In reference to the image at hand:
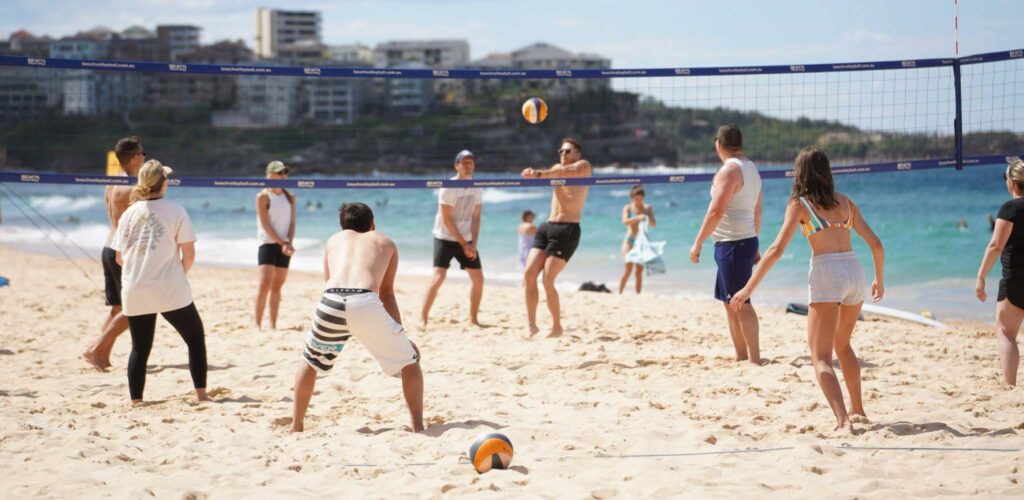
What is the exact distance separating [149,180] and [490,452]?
2506 mm

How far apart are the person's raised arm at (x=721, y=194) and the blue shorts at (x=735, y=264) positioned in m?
0.20

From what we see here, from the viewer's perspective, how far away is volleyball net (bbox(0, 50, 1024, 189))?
7.50 metres

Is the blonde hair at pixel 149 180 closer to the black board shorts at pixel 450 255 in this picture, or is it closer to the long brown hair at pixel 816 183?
the black board shorts at pixel 450 255

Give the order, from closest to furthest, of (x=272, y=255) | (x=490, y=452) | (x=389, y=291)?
(x=490, y=452)
(x=389, y=291)
(x=272, y=255)

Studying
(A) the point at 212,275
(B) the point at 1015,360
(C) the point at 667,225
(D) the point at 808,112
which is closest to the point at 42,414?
(B) the point at 1015,360

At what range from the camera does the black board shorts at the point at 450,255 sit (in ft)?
27.5

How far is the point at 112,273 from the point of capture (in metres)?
6.48

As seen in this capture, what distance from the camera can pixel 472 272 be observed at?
8.46m

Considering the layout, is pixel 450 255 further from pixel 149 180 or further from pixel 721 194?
pixel 149 180

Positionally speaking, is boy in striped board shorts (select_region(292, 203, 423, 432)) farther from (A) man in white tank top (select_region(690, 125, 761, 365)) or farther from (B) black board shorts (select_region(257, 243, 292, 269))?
(B) black board shorts (select_region(257, 243, 292, 269))

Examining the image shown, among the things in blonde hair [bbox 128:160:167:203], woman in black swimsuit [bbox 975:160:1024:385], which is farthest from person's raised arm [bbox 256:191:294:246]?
woman in black swimsuit [bbox 975:160:1024:385]

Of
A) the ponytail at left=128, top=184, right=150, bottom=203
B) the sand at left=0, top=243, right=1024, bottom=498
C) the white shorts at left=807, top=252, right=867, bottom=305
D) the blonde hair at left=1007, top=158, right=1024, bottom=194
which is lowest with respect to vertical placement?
the sand at left=0, top=243, right=1024, bottom=498

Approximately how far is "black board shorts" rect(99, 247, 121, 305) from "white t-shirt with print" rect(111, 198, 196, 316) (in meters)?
0.73

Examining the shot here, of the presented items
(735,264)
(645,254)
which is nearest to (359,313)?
(735,264)
